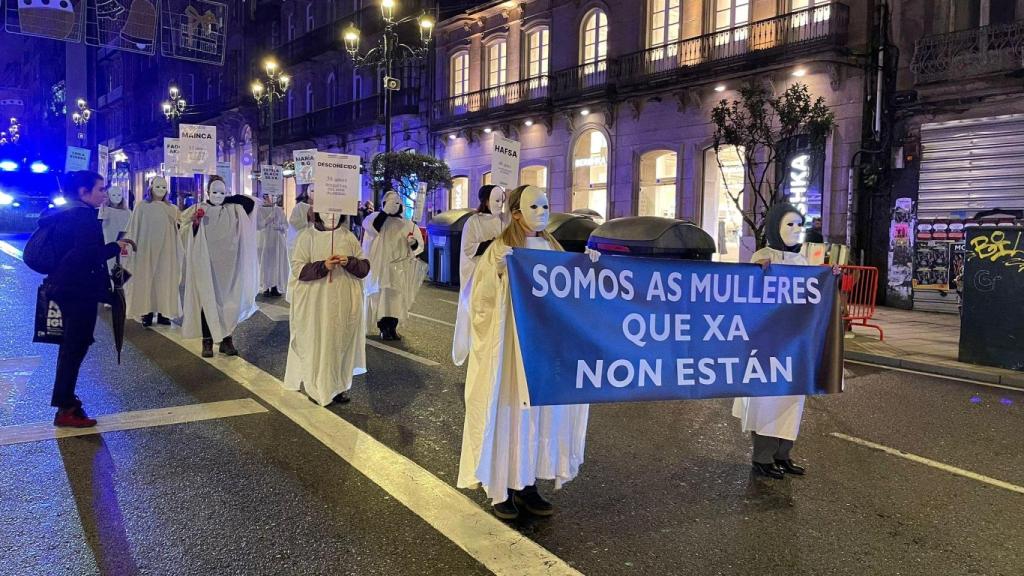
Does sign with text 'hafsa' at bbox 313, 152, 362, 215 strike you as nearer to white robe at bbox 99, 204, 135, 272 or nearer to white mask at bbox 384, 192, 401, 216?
white mask at bbox 384, 192, 401, 216

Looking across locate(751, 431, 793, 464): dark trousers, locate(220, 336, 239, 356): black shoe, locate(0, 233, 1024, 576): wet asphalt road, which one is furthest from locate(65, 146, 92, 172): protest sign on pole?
locate(751, 431, 793, 464): dark trousers

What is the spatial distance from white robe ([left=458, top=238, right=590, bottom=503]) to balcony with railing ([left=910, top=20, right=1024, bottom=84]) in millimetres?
14239

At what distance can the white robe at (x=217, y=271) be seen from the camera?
8.18 m

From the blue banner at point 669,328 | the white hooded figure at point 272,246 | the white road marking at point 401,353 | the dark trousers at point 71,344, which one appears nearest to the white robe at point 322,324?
the dark trousers at point 71,344

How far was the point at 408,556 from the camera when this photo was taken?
11.1 feet

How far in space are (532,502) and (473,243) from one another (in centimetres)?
352

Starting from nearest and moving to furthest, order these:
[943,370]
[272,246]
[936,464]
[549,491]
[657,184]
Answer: [549,491]
[936,464]
[943,370]
[272,246]
[657,184]

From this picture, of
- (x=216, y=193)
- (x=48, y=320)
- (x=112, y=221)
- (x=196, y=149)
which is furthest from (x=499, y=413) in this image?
(x=112, y=221)

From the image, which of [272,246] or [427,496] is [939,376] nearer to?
[427,496]

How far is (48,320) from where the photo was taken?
5.20m

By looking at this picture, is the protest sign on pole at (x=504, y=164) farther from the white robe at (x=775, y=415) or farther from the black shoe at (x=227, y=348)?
the black shoe at (x=227, y=348)

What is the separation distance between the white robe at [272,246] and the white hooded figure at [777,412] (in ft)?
39.6

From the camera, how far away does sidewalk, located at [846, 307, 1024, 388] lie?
8227mm

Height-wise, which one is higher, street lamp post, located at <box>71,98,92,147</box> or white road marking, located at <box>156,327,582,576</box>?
street lamp post, located at <box>71,98,92,147</box>
